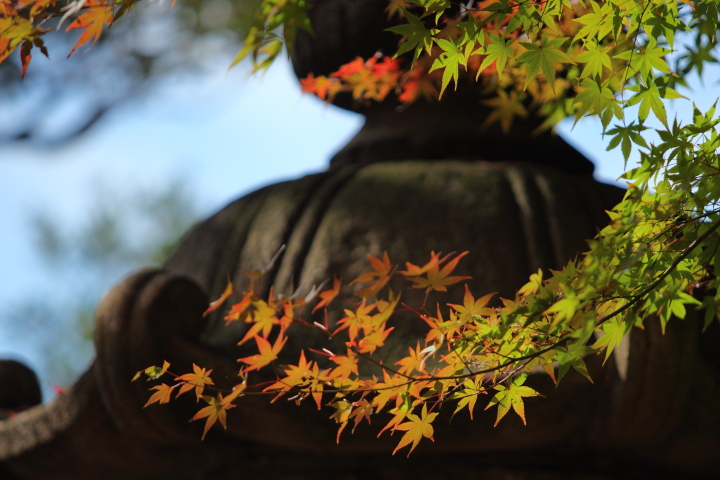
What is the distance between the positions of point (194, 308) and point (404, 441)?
1.05 metres

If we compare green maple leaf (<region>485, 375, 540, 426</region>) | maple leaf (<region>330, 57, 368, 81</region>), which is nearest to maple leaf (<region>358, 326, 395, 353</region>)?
green maple leaf (<region>485, 375, 540, 426</region>)

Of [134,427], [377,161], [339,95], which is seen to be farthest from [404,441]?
[339,95]

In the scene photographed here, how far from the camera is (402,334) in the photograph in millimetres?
2160

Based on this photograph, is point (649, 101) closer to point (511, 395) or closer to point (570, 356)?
point (570, 356)

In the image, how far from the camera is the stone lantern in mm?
1973

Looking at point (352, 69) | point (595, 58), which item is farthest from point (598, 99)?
point (352, 69)

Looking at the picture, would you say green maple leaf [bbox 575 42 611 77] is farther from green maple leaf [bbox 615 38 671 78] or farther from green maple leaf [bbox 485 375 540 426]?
green maple leaf [bbox 485 375 540 426]

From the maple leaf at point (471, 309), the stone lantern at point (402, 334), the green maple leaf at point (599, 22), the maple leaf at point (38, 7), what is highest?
the maple leaf at point (38, 7)

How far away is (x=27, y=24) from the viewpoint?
1.32 metres

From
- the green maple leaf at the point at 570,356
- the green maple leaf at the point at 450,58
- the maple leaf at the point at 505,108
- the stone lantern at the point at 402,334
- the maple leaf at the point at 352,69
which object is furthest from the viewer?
the maple leaf at the point at 505,108

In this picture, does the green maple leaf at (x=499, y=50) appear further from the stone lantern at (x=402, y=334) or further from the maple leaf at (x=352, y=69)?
the maple leaf at (x=352, y=69)

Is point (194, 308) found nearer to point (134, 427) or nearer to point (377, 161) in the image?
point (134, 427)

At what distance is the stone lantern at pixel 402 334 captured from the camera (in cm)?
197

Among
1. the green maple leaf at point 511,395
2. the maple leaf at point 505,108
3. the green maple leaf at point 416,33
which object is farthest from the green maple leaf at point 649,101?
the maple leaf at point 505,108
